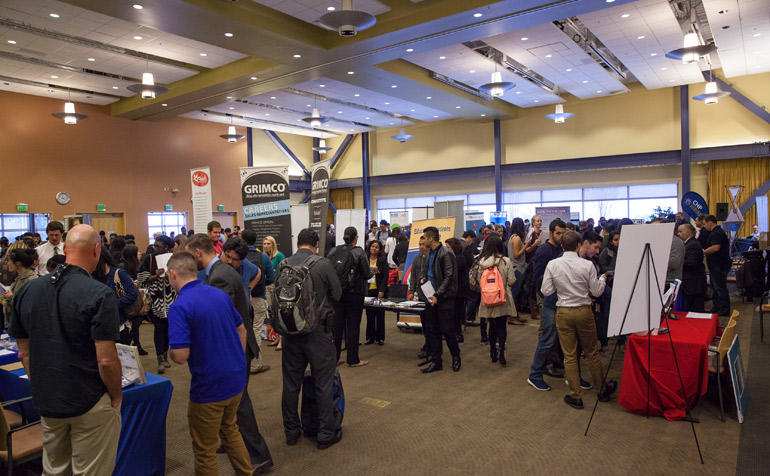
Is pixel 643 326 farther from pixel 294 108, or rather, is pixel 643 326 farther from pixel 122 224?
pixel 122 224

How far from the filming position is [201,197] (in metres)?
6.46

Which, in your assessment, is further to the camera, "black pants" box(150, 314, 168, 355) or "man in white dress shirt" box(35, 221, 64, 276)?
"man in white dress shirt" box(35, 221, 64, 276)

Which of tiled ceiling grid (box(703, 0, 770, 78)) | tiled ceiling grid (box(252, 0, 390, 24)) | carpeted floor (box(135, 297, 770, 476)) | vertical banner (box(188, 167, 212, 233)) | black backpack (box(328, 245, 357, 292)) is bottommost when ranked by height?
carpeted floor (box(135, 297, 770, 476))

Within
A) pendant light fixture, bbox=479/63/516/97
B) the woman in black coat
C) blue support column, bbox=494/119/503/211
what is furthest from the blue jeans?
blue support column, bbox=494/119/503/211

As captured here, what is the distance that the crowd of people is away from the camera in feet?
7.13

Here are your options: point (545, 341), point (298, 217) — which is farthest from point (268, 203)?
point (298, 217)

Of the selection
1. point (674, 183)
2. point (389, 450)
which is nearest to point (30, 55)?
point (389, 450)

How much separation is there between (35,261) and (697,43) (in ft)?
31.3

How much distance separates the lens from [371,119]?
60.2 ft

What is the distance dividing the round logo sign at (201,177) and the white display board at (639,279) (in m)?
4.93

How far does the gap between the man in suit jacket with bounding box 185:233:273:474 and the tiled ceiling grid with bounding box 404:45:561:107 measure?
28.1ft

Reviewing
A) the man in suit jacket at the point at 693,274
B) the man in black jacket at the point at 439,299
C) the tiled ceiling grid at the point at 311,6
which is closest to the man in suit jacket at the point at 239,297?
the man in black jacket at the point at 439,299

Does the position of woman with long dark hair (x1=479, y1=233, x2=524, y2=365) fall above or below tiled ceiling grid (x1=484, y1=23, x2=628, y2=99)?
below

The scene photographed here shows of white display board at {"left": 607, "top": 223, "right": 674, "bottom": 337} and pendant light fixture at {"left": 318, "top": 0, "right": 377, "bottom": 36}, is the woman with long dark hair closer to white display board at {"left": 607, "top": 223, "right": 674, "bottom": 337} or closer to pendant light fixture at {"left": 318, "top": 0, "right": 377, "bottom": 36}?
white display board at {"left": 607, "top": 223, "right": 674, "bottom": 337}
